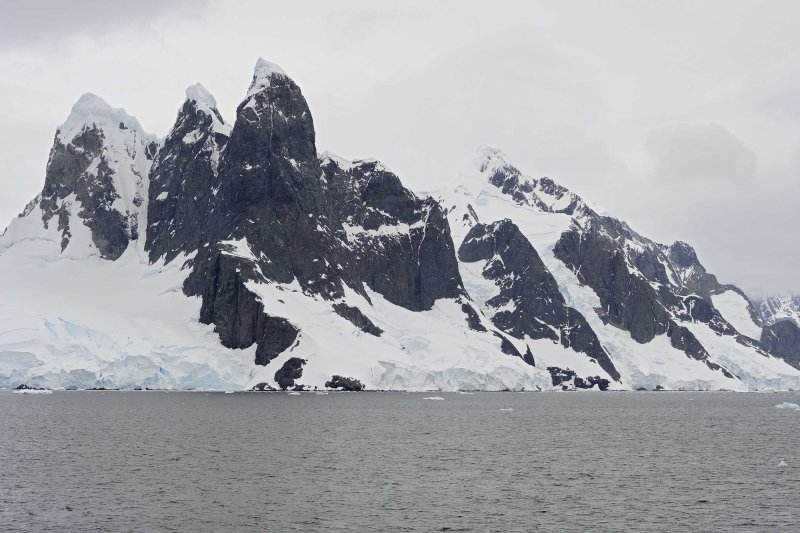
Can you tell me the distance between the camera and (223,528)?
65250 millimetres

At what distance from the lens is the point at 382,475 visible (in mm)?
90062

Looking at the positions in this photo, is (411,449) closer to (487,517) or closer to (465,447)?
(465,447)

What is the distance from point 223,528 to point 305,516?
6.89m

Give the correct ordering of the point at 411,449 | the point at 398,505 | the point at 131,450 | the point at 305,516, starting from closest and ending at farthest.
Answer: the point at 305,516
the point at 398,505
the point at 131,450
the point at 411,449

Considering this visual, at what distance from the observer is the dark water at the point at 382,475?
68.4 metres

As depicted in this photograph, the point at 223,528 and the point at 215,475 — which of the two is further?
the point at 215,475

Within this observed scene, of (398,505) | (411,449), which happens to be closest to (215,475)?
(398,505)

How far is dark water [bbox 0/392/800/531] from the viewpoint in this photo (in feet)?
224

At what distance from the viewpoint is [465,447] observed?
11619cm

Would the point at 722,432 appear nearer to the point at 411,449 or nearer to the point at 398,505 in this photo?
the point at 411,449

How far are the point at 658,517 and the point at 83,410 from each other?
125 metres

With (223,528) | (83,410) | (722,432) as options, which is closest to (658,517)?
(223,528)

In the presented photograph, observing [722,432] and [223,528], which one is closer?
[223,528]

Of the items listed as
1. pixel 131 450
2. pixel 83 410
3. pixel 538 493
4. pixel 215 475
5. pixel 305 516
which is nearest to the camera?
pixel 305 516
